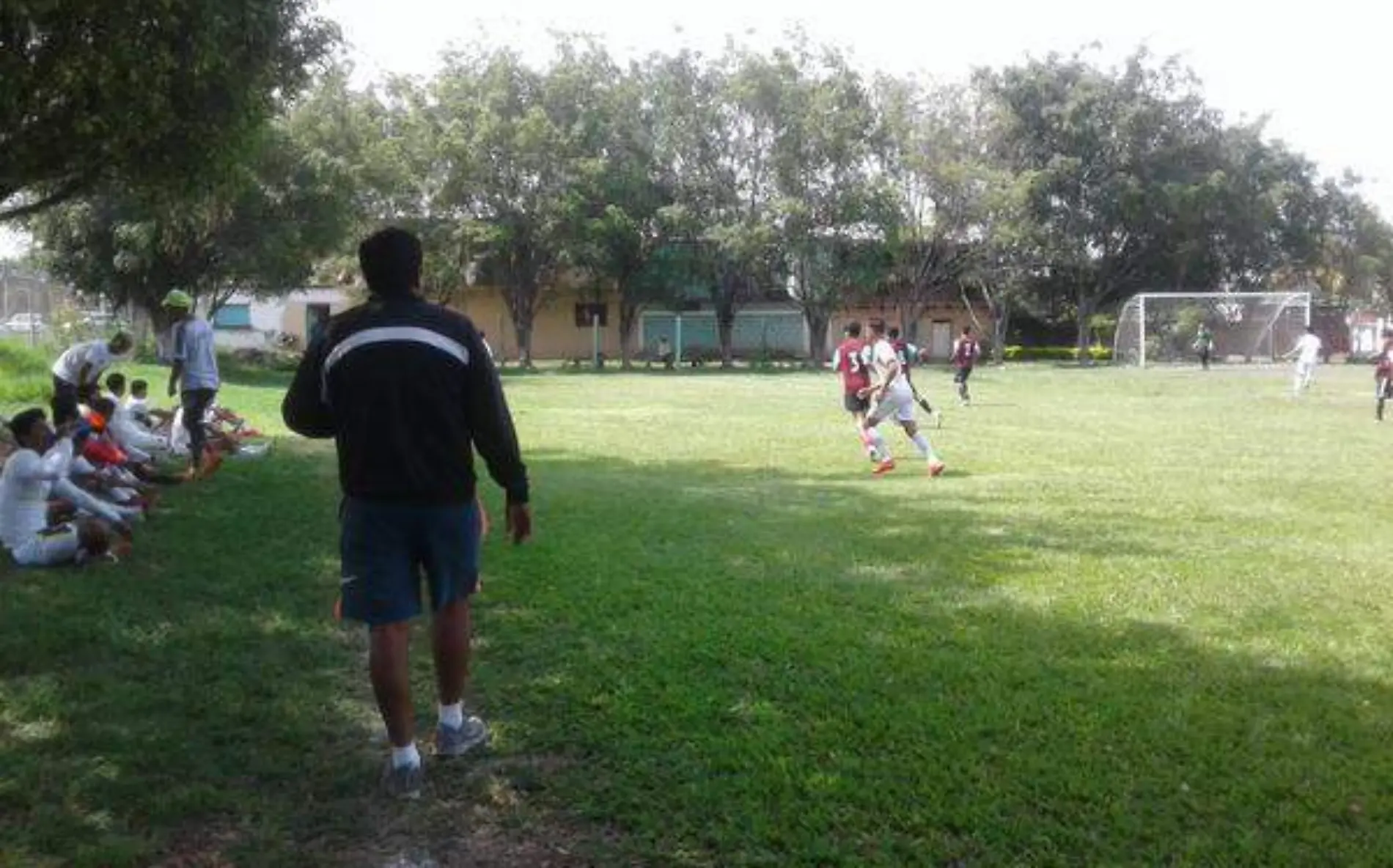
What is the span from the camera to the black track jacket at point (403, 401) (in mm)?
3861

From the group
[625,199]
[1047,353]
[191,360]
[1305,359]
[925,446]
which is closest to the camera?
[191,360]

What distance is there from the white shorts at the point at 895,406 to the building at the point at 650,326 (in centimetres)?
3922

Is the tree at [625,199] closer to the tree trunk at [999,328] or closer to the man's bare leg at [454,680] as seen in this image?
the tree trunk at [999,328]

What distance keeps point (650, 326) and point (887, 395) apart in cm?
4294

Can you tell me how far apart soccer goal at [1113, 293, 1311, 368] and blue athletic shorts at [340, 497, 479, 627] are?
41.5 meters

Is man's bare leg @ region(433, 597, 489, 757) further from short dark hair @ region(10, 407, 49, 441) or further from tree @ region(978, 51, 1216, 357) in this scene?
tree @ region(978, 51, 1216, 357)

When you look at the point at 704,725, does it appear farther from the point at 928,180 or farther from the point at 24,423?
the point at 928,180

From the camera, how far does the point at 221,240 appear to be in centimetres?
3250

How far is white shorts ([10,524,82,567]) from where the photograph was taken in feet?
23.7

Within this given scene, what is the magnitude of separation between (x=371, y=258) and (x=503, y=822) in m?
1.86

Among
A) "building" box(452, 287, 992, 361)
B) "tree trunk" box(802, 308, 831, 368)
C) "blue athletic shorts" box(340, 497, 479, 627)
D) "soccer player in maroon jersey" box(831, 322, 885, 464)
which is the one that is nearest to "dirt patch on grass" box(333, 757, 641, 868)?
"blue athletic shorts" box(340, 497, 479, 627)

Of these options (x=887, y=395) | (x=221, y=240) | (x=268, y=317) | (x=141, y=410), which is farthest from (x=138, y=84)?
(x=268, y=317)

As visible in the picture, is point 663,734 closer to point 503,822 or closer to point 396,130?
point 503,822

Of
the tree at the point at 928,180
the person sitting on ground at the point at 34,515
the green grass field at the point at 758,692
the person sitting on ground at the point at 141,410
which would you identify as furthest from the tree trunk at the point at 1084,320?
the person sitting on ground at the point at 34,515
